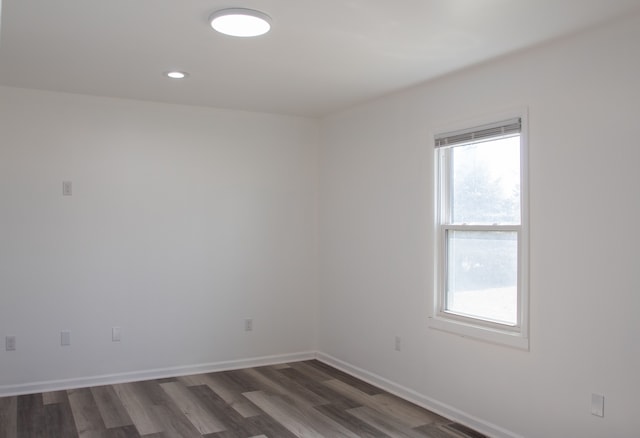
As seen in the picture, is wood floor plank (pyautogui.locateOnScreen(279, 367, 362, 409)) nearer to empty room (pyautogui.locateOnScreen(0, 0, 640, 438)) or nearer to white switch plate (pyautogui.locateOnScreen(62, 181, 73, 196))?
empty room (pyautogui.locateOnScreen(0, 0, 640, 438))

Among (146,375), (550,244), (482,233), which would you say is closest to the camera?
(550,244)

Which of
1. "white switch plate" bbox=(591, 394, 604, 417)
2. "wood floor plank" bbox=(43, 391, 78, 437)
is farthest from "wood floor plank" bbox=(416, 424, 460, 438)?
"wood floor plank" bbox=(43, 391, 78, 437)

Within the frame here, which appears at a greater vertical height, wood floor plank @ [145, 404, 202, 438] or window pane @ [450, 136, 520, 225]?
window pane @ [450, 136, 520, 225]

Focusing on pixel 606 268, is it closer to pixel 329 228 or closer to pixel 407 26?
pixel 407 26

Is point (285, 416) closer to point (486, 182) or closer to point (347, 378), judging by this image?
point (347, 378)

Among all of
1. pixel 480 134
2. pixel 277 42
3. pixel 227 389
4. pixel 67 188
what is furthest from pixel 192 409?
pixel 480 134

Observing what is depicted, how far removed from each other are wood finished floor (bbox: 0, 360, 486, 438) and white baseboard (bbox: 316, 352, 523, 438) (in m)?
0.06

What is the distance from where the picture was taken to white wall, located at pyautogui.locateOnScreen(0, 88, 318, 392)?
4430 millimetres

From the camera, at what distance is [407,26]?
2.99 metres

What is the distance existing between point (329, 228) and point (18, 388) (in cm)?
299

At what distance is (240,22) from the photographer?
114 inches

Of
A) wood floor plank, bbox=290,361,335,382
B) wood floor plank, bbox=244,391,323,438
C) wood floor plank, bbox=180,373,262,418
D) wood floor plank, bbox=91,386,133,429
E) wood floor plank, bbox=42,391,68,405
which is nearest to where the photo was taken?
wood floor plank, bbox=244,391,323,438

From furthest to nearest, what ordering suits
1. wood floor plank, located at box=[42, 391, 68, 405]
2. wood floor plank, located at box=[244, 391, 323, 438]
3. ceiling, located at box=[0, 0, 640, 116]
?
wood floor plank, located at box=[42, 391, 68, 405] → wood floor plank, located at box=[244, 391, 323, 438] → ceiling, located at box=[0, 0, 640, 116]

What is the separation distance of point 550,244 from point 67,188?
12.2 feet
